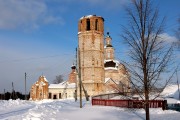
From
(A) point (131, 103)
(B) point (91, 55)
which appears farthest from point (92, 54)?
(A) point (131, 103)

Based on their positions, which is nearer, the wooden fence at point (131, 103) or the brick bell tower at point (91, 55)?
the wooden fence at point (131, 103)

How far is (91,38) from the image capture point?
64.2m

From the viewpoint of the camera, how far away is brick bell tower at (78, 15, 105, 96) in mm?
63281

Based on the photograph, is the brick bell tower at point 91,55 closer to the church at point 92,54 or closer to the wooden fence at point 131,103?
the church at point 92,54

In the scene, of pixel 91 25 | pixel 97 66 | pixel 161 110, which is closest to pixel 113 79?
pixel 97 66

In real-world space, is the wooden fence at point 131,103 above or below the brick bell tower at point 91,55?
below

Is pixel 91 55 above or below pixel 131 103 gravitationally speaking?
above

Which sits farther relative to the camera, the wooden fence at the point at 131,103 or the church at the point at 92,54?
the church at the point at 92,54

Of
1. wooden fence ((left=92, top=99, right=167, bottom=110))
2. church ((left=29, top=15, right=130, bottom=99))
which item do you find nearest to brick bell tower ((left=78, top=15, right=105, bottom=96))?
church ((left=29, top=15, right=130, bottom=99))

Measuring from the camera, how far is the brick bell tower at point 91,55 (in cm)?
6328

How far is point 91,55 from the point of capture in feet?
208

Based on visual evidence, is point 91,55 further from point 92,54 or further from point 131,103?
point 131,103

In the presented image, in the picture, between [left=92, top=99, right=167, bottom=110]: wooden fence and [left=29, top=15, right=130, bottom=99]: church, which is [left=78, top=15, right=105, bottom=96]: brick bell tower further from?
[left=92, top=99, right=167, bottom=110]: wooden fence

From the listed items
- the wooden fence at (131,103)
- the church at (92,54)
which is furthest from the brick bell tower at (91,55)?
the wooden fence at (131,103)
